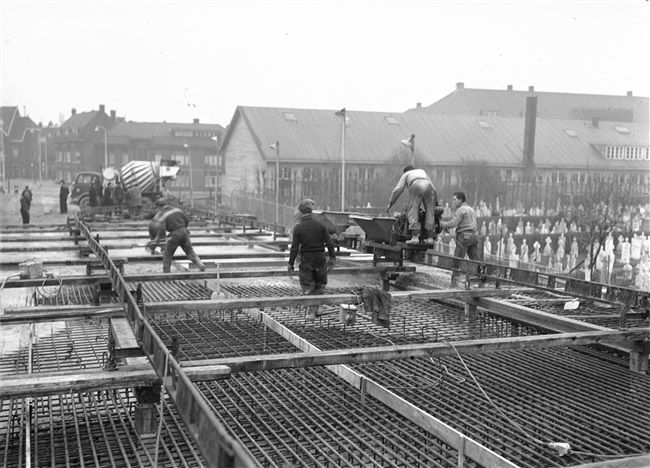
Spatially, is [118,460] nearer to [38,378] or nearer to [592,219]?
[38,378]

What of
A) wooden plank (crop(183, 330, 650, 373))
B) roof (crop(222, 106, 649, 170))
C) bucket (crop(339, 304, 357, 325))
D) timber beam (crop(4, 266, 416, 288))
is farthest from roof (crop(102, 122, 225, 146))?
wooden plank (crop(183, 330, 650, 373))

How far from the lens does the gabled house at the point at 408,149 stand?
143 feet

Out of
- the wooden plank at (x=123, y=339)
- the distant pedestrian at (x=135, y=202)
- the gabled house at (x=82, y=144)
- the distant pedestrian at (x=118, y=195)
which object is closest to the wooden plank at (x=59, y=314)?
the wooden plank at (x=123, y=339)

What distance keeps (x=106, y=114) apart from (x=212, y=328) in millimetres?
83568

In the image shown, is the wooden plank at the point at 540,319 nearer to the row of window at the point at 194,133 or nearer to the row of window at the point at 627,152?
the row of window at the point at 627,152

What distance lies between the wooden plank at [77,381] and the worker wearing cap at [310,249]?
3.75 metres

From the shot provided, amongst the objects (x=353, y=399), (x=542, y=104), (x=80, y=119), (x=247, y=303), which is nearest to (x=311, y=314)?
(x=247, y=303)

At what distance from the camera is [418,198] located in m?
10.1

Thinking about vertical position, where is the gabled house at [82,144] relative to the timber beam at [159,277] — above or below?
above

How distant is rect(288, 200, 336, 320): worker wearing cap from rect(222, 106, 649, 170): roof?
112 feet

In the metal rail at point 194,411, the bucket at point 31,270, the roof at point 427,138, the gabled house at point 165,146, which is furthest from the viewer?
the gabled house at point 165,146

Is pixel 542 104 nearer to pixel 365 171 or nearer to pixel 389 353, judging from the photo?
pixel 365 171

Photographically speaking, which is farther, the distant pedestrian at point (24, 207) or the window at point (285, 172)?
the window at point (285, 172)

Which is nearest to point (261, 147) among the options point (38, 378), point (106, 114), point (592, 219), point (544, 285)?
point (592, 219)
